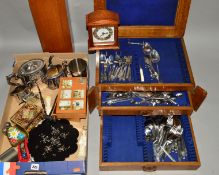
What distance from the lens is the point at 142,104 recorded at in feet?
5.30

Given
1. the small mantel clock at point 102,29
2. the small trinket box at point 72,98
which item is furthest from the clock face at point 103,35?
the small trinket box at point 72,98

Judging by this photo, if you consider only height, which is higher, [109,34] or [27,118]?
[109,34]

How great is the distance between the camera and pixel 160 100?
1649 mm

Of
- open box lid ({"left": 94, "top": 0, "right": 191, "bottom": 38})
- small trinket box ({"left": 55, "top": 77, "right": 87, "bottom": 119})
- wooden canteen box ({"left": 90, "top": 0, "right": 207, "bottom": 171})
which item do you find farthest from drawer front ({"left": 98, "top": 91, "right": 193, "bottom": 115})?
open box lid ({"left": 94, "top": 0, "right": 191, "bottom": 38})

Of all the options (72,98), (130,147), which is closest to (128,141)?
(130,147)

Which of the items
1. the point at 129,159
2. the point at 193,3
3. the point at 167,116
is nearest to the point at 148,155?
the point at 129,159

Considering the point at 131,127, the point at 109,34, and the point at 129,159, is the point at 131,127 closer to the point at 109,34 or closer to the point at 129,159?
the point at 129,159

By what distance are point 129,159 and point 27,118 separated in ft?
1.87

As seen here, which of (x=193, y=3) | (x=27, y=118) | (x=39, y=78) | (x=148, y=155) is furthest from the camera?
(x=193, y=3)

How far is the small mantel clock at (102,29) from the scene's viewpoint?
162cm

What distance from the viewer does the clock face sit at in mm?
1663

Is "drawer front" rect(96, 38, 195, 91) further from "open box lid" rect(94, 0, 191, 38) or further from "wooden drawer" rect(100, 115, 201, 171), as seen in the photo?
"wooden drawer" rect(100, 115, 201, 171)

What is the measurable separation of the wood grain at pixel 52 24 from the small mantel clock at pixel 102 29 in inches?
6.5

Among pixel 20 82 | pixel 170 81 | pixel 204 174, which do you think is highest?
pixel 170 81
